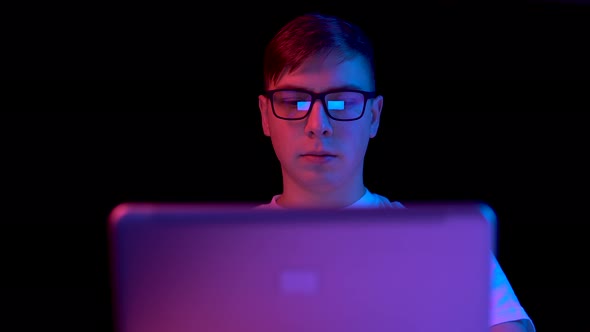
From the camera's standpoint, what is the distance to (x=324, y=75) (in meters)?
1.27

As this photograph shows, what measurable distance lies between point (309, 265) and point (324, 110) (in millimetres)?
746

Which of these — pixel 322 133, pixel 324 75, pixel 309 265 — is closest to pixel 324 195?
pixel 322 133

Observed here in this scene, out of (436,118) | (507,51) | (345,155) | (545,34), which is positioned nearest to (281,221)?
(345,155)

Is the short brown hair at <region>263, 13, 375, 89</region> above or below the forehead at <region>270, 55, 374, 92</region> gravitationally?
above

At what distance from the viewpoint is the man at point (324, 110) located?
1255 millimetres

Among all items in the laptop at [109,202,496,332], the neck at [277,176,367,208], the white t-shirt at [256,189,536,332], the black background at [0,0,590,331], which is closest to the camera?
the laptop at [109,202,496,332]

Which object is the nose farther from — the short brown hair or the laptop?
the laptop

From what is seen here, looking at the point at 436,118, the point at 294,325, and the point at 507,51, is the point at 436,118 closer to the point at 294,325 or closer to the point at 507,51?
the point at 507,51

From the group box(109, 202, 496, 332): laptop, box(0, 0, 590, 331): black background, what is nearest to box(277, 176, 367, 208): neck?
box(0, 0, 590, 331): black background

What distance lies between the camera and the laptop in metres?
0.56

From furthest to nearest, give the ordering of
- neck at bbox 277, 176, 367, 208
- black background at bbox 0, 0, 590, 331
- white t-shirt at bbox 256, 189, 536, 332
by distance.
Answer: black background at bbox 0, 0, 590, 331 < neck at bbox 277, 176, 367, 208 < white t-shirt at bbox 256, 189, 536, 332

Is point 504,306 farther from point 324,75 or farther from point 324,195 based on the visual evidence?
point 324,75

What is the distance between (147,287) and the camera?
0.58 meters

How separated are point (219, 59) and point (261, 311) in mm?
1325
